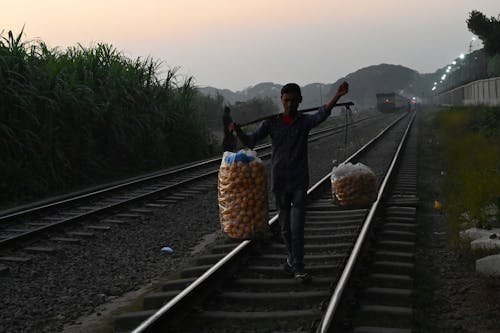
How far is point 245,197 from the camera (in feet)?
18.5

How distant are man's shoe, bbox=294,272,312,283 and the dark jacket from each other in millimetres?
770

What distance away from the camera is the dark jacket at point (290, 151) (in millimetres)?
5242

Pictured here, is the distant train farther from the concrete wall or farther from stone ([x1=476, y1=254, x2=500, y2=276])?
stone ([x1=476, y1=254, x2=500, y2=276])

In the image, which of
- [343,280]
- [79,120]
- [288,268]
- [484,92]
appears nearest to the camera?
[343,280]

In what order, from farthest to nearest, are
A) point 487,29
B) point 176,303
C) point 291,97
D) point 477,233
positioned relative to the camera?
1. point 487,29
2. point 477,233
3. point 291,97
4. point 176,303

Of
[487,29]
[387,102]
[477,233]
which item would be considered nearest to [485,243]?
[477,233]

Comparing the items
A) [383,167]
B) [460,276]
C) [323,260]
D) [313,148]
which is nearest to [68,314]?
[323,260]

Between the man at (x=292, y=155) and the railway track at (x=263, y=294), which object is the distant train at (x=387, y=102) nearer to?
the railway track at (x=263, y=294)

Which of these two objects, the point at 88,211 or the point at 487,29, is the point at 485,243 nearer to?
the point at 88,211

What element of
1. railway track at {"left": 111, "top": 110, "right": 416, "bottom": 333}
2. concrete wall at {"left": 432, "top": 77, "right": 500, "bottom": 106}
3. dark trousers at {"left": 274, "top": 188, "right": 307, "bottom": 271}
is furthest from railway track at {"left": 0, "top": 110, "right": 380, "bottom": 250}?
concrete wall at {"left": 432, "top": 77, "right": 500, "bottom": 106}

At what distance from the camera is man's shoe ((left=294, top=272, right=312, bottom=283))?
205 inches

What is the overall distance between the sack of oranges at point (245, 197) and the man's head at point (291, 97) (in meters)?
0.72

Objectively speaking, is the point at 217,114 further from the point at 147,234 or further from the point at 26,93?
the point at 147,234

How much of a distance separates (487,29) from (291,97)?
26200mm
